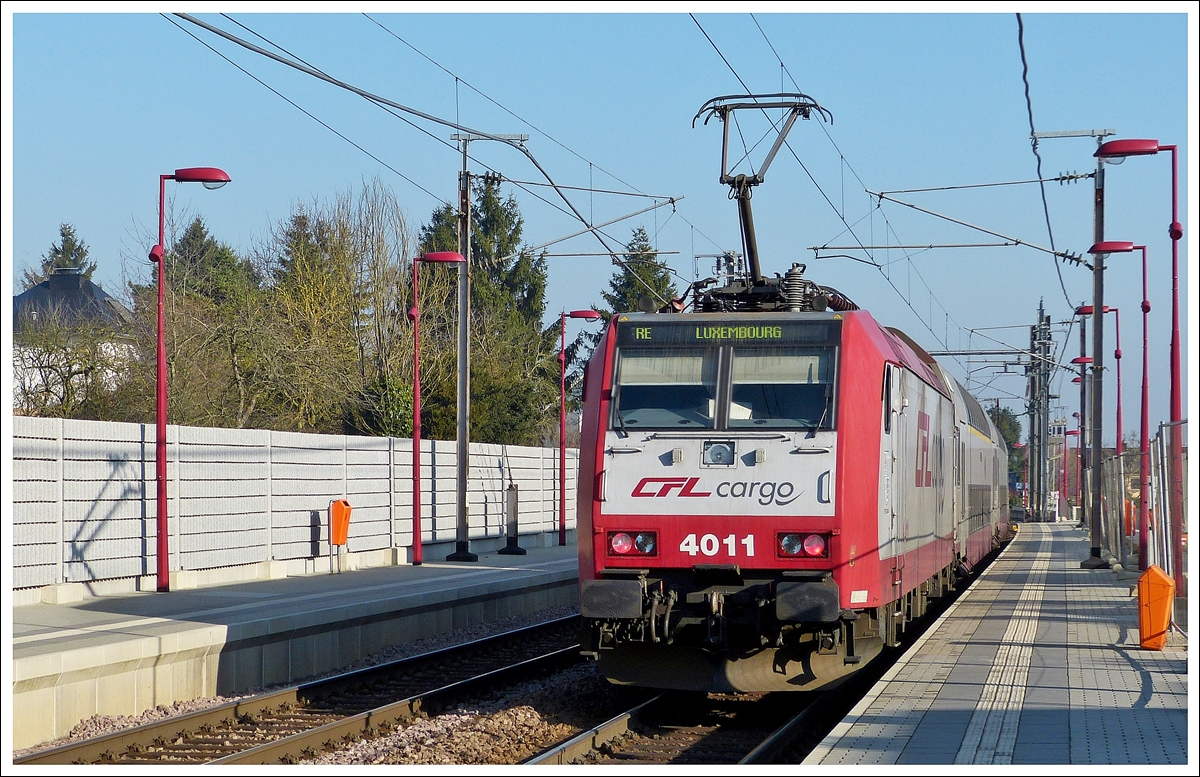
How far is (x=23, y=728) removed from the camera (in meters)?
9.72

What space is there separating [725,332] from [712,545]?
1.80 meters

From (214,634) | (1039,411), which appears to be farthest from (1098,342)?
(1039,411)

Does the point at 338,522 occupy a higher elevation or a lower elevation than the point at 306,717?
higher

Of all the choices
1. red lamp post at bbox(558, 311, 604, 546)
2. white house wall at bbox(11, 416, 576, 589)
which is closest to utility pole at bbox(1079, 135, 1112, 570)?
red lamp post at bbox(558, 311, 604, 546)

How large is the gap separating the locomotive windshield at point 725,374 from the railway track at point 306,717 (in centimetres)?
331

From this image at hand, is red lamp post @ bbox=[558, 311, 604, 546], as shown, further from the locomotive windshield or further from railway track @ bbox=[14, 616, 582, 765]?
the locomotive windshield

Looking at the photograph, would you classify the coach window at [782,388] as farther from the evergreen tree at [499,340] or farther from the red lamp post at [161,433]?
the evergreen tree at [499,340]

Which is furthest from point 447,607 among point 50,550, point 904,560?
point 904,560

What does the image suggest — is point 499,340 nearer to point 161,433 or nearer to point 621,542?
point 161,433

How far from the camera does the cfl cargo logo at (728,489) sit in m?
10.0

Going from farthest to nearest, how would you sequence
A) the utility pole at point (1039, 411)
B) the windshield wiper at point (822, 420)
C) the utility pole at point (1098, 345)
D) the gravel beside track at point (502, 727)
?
the utility pole at point (1039, 411)
the utility pole at point (1098, 345)
the windshield wiper at point (822, 420)
the gravel beside track at point (502, 727)

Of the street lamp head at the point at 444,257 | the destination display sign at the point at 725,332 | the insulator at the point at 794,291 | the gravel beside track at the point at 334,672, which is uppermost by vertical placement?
the street lamp head at the point at 444,257

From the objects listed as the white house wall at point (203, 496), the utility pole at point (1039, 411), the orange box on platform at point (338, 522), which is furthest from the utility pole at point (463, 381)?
the utility pole at point (1039, 411)

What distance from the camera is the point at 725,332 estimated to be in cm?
1058
